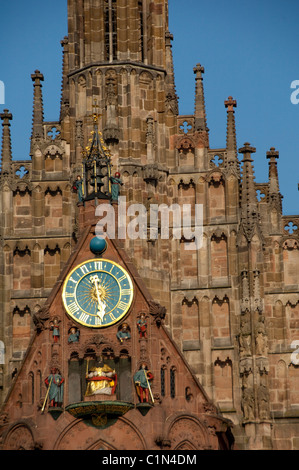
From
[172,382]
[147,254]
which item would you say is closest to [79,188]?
[147,254]

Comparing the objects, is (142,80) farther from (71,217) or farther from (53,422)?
(53,422)

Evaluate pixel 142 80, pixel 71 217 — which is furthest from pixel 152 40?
pixel 71 217

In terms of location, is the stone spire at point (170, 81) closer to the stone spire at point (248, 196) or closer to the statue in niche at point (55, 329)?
the stone spire at point (248, 196)

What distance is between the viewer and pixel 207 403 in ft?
173

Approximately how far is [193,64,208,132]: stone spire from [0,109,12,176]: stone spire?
527cm

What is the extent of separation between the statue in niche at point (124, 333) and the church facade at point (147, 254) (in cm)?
4

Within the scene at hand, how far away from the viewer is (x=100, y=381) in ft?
172

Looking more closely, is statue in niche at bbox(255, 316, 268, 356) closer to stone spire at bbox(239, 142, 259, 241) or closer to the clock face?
stone spire at bbox(239, 142, 259, 241)

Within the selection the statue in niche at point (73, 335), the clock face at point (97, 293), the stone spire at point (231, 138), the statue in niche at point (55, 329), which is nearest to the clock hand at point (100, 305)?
the clock face at point (97, 293)

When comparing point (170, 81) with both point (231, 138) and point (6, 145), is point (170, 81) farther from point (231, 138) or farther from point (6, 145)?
point (6, 145)

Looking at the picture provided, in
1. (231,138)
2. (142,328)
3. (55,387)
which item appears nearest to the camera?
(55,387)

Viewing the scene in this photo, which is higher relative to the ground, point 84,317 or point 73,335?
point 84,317

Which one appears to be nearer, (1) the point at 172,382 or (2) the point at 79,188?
(1) the point at 172,382

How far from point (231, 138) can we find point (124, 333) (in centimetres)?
766
